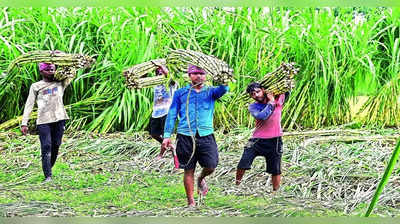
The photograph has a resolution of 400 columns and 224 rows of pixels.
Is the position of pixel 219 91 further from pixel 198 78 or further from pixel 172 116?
pixel 172 116

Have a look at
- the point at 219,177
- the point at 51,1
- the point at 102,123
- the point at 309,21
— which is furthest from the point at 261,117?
the point at 51,1

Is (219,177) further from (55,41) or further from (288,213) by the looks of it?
(55,41)

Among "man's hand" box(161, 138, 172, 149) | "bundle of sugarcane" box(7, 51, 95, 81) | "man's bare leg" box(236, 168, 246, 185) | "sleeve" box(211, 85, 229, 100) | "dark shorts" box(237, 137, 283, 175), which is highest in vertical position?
"bundle of sugarcane" box(7, 51, 95, 81)

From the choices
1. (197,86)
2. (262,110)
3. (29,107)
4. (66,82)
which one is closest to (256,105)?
(262,110)

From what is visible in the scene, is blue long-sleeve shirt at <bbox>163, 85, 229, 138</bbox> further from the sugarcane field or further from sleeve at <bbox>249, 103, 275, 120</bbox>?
sleeve at <bbox>249, 103, 275, 120</bbox>

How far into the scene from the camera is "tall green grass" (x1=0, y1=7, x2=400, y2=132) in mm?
2383

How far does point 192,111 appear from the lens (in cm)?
223

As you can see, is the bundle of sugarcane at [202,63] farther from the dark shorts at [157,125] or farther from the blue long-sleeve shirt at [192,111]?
the dark shorts at [157,125]

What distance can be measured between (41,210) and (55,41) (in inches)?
33.5

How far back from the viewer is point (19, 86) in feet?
7.84

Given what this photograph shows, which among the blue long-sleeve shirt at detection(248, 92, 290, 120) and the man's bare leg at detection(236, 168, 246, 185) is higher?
the blue long-sleeve shirt at detection(248, 92, 290, 120)

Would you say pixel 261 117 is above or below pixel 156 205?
above

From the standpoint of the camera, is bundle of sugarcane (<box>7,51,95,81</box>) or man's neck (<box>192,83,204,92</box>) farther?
bundle of sugarcane (<box>7,51,95,81</box>)

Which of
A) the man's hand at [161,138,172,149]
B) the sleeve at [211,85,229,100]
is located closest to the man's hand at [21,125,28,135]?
the man's hand at [161,138,172,149]
